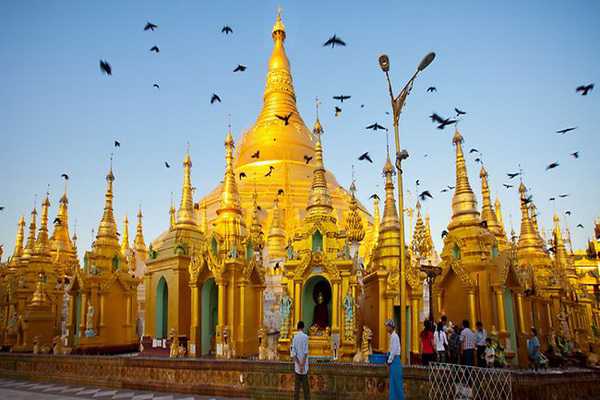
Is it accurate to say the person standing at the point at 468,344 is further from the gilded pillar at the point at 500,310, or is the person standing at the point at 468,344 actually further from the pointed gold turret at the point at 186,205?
the pointed gold turret at the point at 186,205

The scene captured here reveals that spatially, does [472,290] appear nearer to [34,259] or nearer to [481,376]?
[481,376]

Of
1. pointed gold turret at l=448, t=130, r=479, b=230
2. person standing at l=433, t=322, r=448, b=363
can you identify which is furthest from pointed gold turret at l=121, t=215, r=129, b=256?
person standing at l=433, t=322, r=448, b=363

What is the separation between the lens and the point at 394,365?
941 cm

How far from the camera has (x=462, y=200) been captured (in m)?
20.1

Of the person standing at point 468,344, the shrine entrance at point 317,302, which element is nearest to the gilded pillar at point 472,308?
the person standing at point 468,344

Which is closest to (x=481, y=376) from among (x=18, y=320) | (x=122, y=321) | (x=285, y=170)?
(x=122, y=321)

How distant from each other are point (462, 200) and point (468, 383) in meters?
12.2

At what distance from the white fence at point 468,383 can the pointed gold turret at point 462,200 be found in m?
10.9


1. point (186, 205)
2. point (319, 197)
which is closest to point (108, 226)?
point (186, 205)

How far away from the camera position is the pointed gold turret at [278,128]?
43.1 meters

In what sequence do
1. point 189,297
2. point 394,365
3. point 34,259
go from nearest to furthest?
point 394,365
point 189,297
point 34,259

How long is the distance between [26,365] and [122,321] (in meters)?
6.44

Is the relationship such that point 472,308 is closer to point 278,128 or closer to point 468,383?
point 468,383

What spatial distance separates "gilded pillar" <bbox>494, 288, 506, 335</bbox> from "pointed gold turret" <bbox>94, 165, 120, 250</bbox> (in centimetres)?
1897
